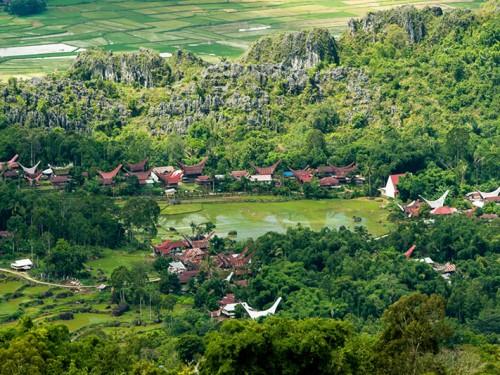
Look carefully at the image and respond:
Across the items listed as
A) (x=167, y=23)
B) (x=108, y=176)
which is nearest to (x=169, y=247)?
(x=108, y=176)

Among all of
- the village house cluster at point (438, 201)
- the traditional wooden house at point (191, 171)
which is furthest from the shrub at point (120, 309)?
the traditional wooden house at point (191, 171)

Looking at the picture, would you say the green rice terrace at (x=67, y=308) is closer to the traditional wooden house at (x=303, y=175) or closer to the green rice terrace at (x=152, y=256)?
the green rice terrace at (x=152, y=256)

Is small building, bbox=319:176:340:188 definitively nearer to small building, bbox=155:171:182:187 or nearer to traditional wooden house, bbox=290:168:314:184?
traditional wooden house, bbox=290:168:314:184

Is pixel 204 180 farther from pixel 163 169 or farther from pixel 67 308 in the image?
pixel 67 308

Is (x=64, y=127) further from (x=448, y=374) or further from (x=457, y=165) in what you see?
(x=448, y=374)

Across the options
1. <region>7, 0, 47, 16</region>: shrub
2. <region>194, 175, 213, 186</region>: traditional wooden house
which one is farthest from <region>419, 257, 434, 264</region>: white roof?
<region>7, 0, 47, 16</region>: shrub

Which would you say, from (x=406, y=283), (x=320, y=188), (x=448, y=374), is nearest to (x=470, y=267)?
(x=406, y=283)
